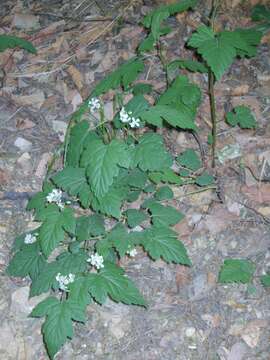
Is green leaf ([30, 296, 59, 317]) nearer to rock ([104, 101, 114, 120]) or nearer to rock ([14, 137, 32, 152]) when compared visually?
rock ([14, 137, 32, 152])

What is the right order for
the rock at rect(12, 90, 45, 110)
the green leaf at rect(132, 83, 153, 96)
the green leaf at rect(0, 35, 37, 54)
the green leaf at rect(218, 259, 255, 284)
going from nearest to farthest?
the green leaf at rect(218, 259, 255, 284), the green leaf at rect(132, 83, 153, 96), the rock at rect(12, 90, 45, 110), the green leaf at rect(0, 35, 37, 54)

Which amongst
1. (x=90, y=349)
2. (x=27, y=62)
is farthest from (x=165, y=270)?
(x=27, y=62)

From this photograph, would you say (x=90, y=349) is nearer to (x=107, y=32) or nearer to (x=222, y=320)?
(x=222, y=320)

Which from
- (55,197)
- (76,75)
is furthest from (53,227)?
(76,75)

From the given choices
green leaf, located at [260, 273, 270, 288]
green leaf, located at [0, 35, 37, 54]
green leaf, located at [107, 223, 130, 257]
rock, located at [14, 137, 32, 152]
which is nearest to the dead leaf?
green leaf, located at [0, 35, 37, 54]

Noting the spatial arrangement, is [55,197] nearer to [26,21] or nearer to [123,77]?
[123,77]
